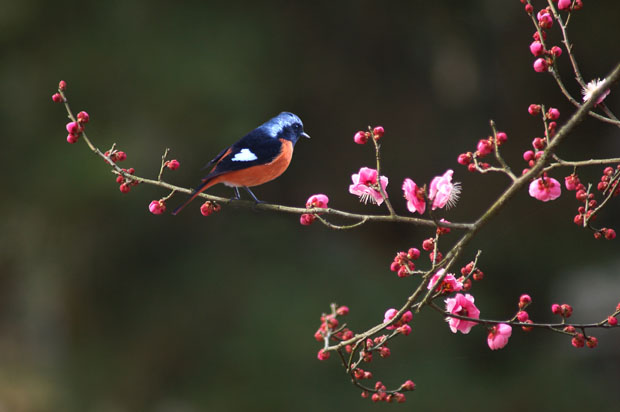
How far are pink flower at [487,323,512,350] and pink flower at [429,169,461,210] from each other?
195mm

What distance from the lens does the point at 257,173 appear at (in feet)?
3.13

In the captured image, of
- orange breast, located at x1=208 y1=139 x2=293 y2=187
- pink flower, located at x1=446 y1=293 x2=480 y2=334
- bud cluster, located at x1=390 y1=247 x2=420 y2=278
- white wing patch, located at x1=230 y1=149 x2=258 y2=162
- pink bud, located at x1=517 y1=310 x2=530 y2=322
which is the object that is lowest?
pink bud, located at x1=517 y1=310 x2=530 y2=322

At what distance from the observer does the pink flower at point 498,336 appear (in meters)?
0.94

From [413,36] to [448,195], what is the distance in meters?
3.90

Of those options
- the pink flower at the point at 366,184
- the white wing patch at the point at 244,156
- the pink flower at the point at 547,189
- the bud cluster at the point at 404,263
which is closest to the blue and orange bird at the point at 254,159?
the white wing patch at the point at 244,156

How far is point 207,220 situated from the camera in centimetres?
443

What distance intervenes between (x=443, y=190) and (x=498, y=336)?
23 cm

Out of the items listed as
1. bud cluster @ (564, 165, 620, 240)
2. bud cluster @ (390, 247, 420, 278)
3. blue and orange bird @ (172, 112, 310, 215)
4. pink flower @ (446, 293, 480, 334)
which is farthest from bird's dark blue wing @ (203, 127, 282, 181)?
bud cluster @ (564, 165, 620, 240)

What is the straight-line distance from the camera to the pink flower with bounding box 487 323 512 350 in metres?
0.94

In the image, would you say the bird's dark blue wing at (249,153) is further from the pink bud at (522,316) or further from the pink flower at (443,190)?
the pink bud at (522,316)

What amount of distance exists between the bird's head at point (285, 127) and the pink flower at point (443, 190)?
0.22 m

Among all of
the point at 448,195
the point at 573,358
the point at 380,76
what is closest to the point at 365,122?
the point at 380,76

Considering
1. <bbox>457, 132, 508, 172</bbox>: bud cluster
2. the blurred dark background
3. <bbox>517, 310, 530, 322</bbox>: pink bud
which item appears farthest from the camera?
the blurred dark background

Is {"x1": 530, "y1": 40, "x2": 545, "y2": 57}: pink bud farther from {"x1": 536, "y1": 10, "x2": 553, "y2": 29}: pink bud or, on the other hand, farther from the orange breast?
the orange breast
